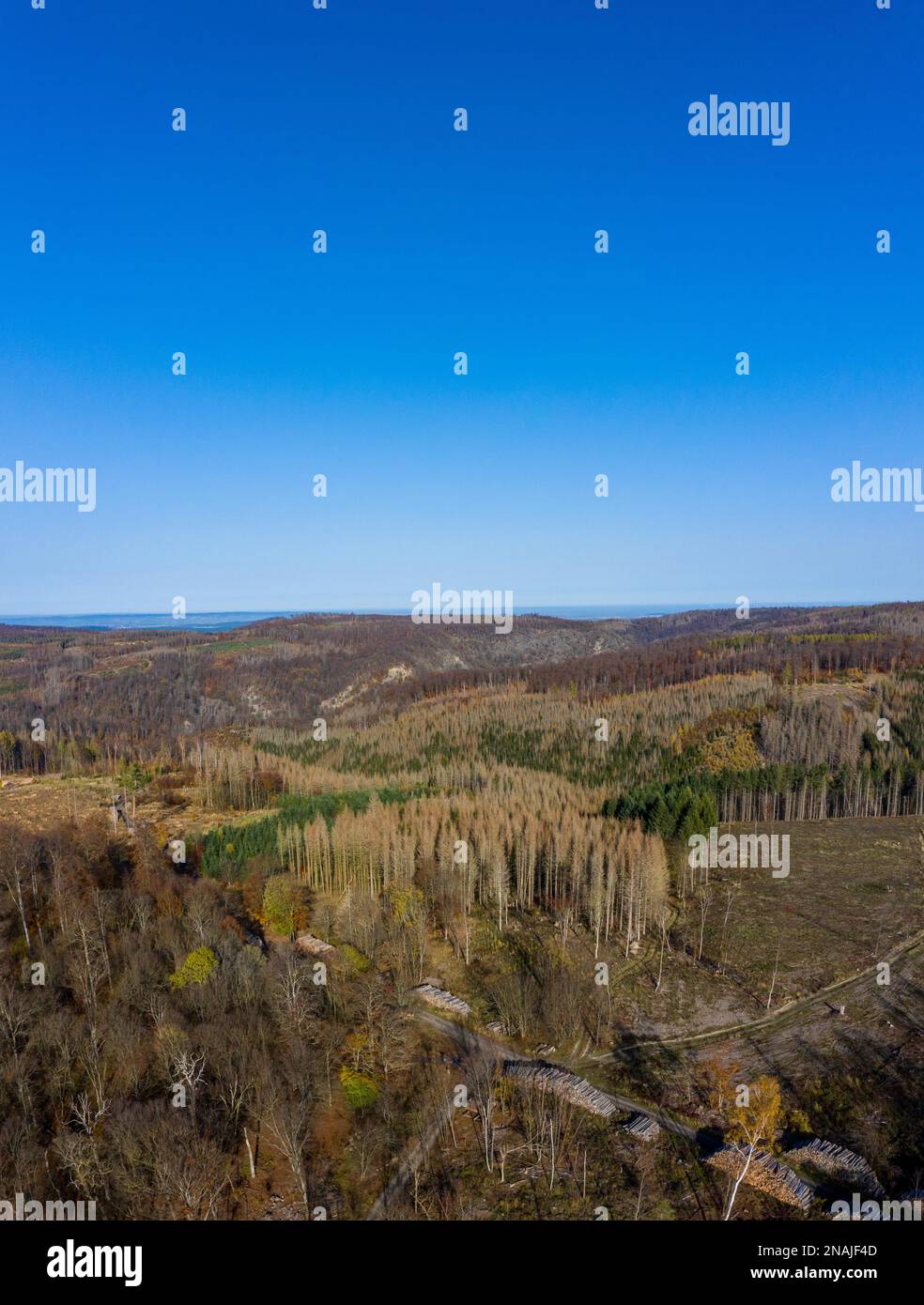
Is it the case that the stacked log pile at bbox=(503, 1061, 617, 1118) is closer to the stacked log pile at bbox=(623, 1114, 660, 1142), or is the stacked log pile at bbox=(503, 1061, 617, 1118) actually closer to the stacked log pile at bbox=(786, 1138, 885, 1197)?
the stacked log pile at bbox=(623, 1114, 660, 1142)

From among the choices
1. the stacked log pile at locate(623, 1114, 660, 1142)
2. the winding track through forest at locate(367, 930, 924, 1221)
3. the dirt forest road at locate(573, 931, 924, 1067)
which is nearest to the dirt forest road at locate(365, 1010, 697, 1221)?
the winding track through forest at locate(367, 930, 924, 1221)

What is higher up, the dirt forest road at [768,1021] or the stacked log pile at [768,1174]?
the stacked log pile at [768,1174]

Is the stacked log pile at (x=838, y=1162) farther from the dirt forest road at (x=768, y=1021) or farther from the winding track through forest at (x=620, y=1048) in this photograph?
the dirt forest road at (x=768, y=1021)

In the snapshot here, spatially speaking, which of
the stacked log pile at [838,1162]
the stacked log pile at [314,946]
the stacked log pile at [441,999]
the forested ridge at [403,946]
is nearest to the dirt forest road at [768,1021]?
the forested ridge at [403,946]

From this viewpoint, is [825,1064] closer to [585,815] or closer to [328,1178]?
[328,1178]
